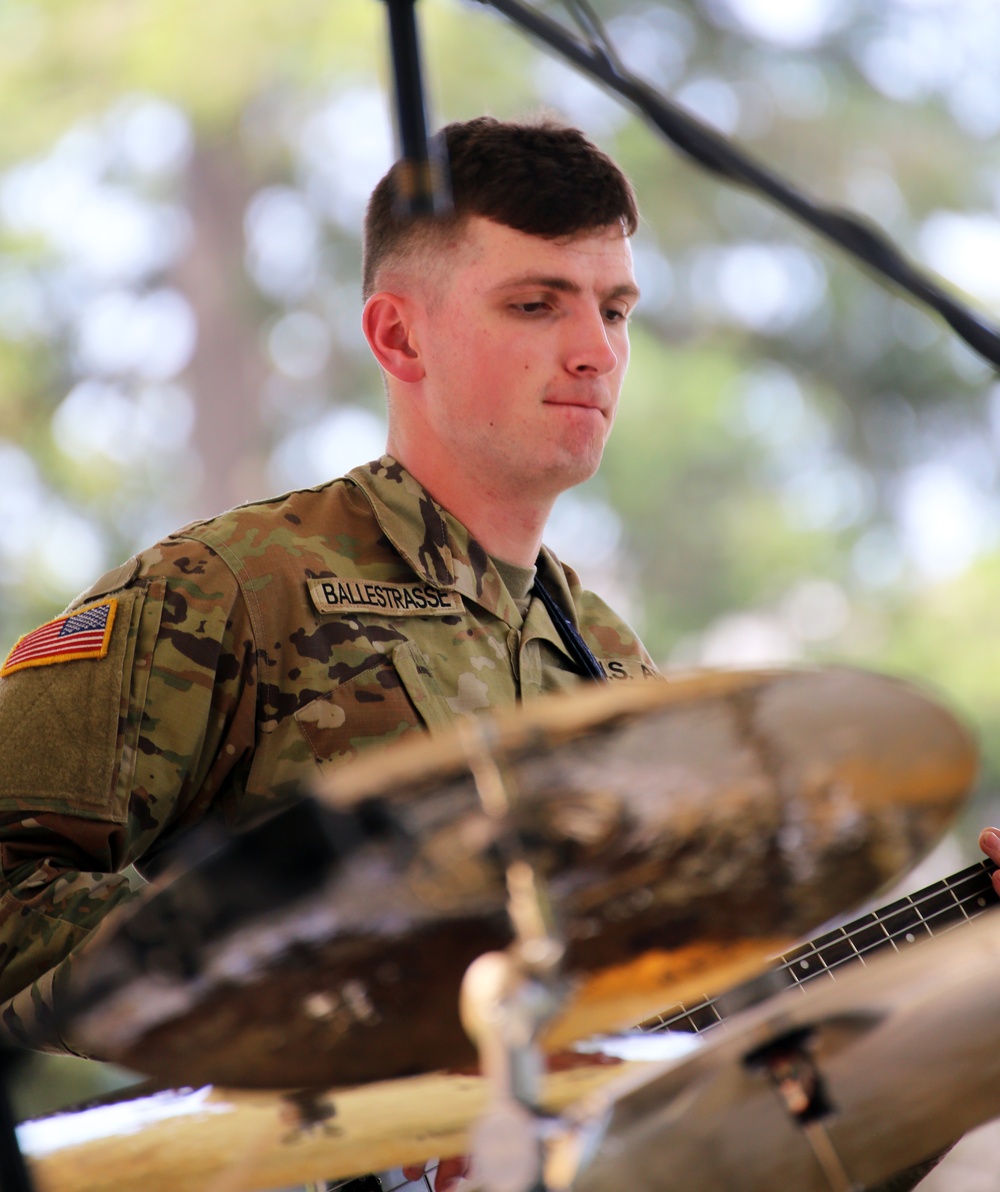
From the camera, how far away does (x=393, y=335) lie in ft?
5.75

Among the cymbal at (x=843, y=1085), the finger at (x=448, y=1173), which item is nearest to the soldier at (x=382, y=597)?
the finger at (x=448, y=1173)

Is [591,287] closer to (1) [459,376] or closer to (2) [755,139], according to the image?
(1) [459,376]

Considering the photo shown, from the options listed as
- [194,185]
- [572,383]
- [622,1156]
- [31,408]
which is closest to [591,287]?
[572,383]

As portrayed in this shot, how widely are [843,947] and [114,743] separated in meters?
0.76

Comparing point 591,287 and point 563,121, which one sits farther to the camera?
point 563,121

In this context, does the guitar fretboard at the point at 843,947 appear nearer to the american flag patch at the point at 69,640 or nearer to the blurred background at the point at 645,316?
the american flag patch at the point at 69,640

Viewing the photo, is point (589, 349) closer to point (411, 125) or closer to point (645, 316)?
point (411, 125)

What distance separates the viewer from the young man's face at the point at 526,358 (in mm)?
1618

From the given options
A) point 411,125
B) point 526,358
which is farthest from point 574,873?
point 526,358

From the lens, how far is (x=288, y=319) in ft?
26.7

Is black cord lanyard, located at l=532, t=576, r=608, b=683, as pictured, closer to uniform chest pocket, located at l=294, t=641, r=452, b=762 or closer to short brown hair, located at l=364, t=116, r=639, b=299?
uniform chest pocket, located at l=294, t=641, r=452, b=762

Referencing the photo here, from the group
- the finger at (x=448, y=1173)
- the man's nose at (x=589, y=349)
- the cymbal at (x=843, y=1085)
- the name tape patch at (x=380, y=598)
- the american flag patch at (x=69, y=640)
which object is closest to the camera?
the cymbal at (x=843, y=1085)

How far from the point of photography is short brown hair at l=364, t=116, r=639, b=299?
65.1 inches

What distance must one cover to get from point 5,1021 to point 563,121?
127cm
